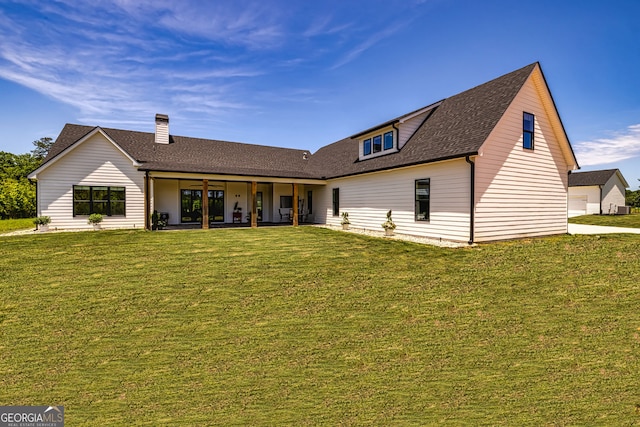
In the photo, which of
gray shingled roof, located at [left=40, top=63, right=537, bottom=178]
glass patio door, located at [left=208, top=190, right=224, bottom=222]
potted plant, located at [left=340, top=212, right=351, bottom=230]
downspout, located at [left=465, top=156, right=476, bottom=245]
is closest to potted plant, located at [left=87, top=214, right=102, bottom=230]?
gray shingled roof, located at [left=40, top=63, right=537, bottom=178]

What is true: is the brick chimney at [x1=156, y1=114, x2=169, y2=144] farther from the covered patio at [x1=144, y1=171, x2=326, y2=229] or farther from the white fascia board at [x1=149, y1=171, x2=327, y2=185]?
the white fascia board at [x1=149, y1=171, x2=327, y2=185]

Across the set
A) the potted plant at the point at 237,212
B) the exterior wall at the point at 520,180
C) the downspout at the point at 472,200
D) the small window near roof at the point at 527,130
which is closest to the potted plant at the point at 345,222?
the downspout at the point at 472,200

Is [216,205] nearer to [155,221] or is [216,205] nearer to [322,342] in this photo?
[155,221]

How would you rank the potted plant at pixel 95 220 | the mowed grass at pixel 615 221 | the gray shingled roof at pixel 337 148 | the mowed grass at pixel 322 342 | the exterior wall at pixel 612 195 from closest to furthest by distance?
1. the mowed grass at pixel 322 342
2. the gray shingled roof at pixel 337 148
3. the potted plant at pixel 95 220
4. the mowed grass at pixel 615 221
5. the exterior wall at pixel 612 195

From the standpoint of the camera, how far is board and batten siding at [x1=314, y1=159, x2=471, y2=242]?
A: 1130 centimetres

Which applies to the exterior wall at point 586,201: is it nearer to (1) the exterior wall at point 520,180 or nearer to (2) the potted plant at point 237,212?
(1) the exterior wall at point 520,180

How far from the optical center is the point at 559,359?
416 cm

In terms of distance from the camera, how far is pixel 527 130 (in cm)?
1246

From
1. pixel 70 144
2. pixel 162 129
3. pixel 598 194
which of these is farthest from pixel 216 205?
pixel 598 194

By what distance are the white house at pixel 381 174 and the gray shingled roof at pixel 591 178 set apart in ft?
95.5

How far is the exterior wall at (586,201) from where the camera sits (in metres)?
33.7

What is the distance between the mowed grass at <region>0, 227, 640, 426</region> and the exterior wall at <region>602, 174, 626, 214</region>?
3660 centimetres

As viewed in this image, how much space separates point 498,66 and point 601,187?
1202 inches

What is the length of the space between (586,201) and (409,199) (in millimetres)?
34809
